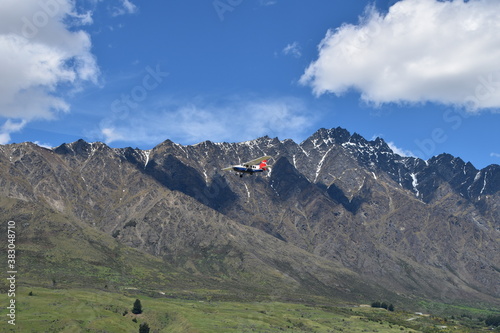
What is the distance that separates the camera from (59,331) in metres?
199

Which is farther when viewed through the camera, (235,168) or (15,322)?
(15,322)

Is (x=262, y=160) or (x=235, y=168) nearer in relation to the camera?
(x=235, y=168)

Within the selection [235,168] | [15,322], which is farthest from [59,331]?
[235,168]

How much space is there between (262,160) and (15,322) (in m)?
120

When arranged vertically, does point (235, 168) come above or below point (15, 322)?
above

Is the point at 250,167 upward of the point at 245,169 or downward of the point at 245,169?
upward

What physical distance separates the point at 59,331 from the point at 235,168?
3938 inches

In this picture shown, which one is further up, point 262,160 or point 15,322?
point 262,160

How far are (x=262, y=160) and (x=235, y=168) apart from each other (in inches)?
652

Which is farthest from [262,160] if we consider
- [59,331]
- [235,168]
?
[59,331]

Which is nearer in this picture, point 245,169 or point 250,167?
point 245,169

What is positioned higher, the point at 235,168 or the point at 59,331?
the point at 235,168

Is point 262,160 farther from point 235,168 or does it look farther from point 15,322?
point 15,322

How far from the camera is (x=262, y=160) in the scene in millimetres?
194000
